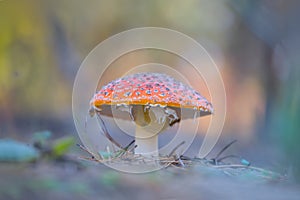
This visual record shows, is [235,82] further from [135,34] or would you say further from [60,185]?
[60,185]

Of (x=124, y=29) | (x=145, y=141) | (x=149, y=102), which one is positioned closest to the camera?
(x=149, y=102)

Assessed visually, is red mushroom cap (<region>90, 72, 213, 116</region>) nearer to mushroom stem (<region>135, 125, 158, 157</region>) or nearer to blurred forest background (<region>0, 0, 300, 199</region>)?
mushroom stem (<region>135, 125, 158, 157</region>)

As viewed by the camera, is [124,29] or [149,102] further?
[124,29]

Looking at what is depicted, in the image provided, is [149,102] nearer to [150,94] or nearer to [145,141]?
[150,94]

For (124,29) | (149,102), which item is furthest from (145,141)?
(124,29)

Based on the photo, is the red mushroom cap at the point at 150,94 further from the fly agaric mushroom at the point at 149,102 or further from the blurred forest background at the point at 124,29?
the blurred forest background at the point at 124,29

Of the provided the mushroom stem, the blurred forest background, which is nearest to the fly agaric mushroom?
the mushroom stem

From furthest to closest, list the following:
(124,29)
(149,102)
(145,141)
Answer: (124,29) → (145,141) → (149,102)
